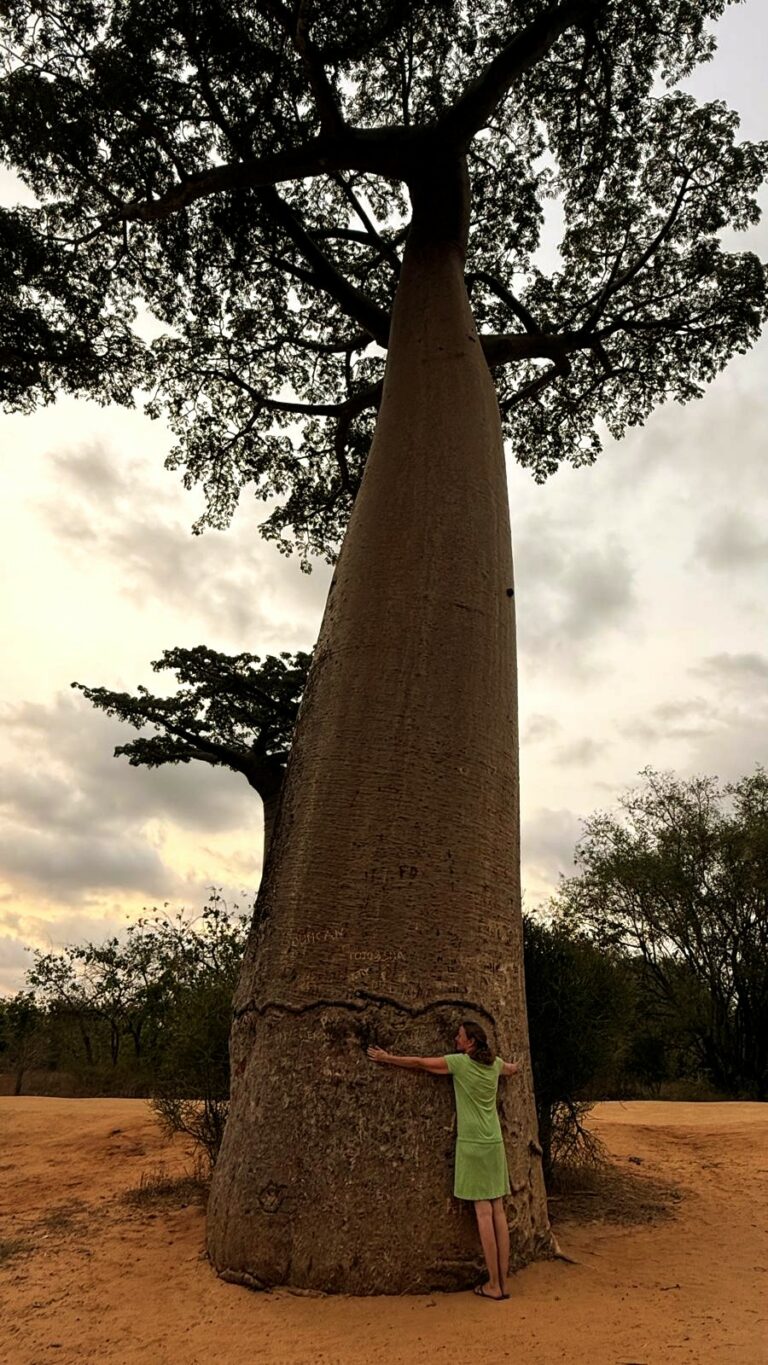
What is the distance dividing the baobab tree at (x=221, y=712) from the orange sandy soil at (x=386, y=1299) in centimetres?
801

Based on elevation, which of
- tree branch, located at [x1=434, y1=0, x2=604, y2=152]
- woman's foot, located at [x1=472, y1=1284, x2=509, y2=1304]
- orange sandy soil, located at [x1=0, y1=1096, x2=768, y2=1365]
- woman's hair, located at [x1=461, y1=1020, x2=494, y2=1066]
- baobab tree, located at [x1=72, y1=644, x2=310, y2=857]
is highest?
tree branch, located at [x1=434, y1=0, x2=604, y2=152]

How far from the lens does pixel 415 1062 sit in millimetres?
3650

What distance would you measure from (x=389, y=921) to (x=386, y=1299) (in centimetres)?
142

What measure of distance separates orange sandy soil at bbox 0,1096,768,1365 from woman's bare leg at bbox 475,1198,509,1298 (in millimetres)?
85

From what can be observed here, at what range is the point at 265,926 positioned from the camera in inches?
169

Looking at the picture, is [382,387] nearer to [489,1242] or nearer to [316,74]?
[316,74]

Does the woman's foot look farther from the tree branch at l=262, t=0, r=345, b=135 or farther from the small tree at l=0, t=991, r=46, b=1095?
the small tree at l=0, t=991, r=46, b=1095

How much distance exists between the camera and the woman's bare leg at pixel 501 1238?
3.44 metres

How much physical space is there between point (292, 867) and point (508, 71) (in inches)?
241

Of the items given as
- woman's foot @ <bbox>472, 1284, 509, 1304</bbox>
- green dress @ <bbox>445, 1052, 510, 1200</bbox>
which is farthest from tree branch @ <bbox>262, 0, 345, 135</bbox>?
woman's foot @ <bbox>472, 1284, 509, 1304</bbox>

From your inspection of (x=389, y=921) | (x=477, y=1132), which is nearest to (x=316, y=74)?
(x=389, y=921)

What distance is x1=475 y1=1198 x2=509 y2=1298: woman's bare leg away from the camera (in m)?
3.39

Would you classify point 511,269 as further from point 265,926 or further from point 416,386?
point 265,926

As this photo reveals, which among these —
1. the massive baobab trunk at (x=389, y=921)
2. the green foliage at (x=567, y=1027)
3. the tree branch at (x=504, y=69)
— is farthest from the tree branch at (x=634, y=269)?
the green foliage at (x=567, y=1027)
